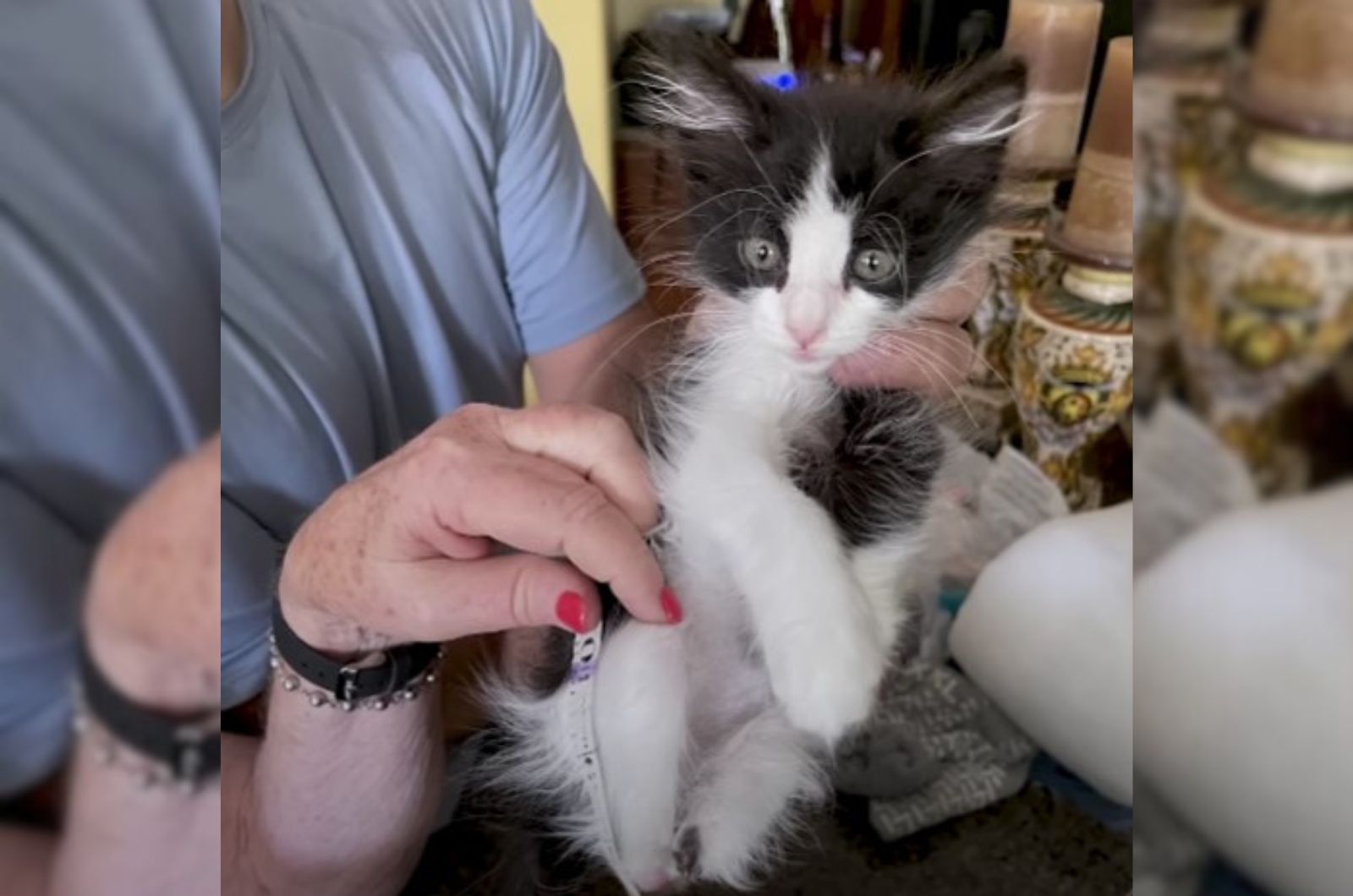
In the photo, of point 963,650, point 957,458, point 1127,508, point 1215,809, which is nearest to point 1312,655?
point 1215,809

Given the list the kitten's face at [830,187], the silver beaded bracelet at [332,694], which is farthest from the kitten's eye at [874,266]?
the silver beaded bracelet at [332,694]

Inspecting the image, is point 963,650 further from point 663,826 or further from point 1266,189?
point 1266,189

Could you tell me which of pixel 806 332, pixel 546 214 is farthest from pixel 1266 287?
pixel 546 214

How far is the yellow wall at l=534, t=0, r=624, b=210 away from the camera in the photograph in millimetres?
662

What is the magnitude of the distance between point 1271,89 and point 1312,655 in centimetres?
11

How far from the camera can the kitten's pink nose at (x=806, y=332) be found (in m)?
0.66

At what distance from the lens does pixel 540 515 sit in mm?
504

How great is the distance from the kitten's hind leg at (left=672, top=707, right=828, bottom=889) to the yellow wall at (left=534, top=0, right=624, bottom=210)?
0.39m

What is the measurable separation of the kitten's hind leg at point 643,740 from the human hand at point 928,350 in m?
0.20

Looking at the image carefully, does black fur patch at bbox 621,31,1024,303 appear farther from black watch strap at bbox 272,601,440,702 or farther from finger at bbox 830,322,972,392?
black watch strap at bbox 272,601,440,702

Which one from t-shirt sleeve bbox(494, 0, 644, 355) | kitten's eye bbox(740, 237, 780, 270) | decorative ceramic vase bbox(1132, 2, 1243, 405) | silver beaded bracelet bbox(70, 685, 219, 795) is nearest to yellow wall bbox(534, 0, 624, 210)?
t-shirt sleeve bbox(494, 0, 644, 355)

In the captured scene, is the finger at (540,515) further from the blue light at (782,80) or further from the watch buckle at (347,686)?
the blue light at (782,80)

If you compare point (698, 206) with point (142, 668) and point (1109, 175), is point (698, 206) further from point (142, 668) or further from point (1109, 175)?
point (142, 668)

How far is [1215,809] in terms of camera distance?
214 mm
